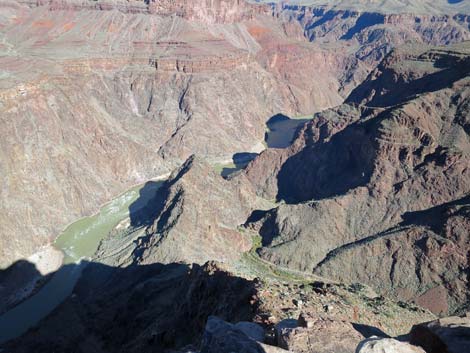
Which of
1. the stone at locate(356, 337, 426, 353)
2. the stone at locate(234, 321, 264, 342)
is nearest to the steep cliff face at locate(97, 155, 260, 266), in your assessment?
the stone at locate(234, 321, 264, 342)

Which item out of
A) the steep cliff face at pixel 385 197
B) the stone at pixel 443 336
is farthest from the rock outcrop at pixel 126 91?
the stone at pixel 443 336

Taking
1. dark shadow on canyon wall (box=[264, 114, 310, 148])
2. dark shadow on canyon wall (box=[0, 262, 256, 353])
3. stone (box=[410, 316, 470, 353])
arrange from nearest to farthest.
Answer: stone (box=[410, 316, 470, 353]) → dark shadow on canyon wall (box=[0, 262, 256, 353]) → dark shadow on canyon wall (box=[264, 114, 310, 148])

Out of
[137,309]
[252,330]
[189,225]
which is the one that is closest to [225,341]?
[252,330]

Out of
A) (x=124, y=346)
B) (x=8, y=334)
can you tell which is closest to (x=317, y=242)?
(x=124, y=346)

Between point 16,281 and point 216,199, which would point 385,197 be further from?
point 16,281

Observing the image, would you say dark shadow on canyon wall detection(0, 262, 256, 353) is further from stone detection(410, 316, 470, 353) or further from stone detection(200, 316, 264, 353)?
stone detection(410, 316, 470, 353)

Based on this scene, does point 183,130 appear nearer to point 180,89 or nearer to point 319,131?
point 180,89
